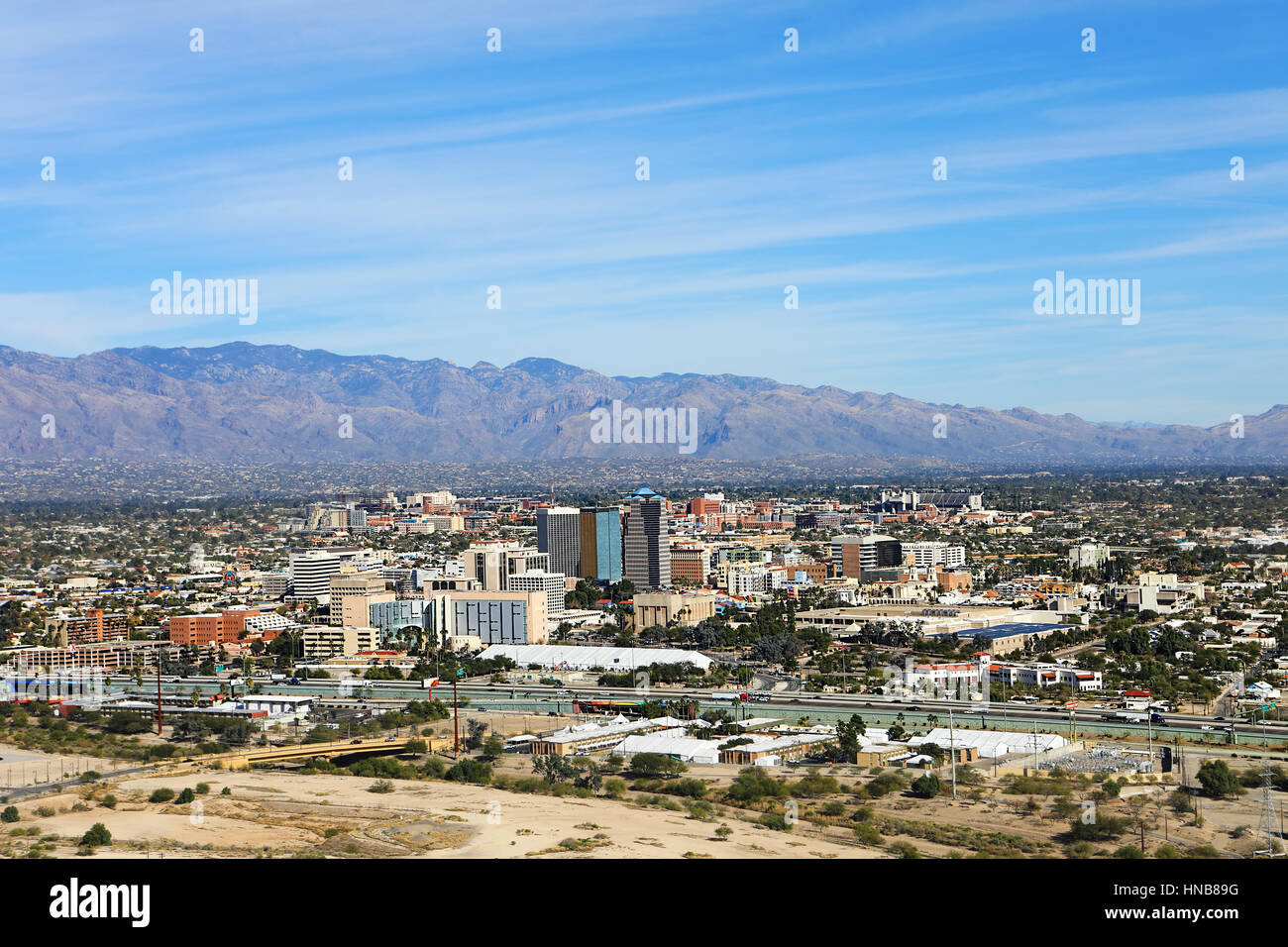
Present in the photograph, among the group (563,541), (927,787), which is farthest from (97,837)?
(563,541)

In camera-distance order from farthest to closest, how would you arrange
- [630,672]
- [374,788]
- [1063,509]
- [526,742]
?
1. [1063,509]
2. [630,672]
3. [526,742]
4. [374,788]

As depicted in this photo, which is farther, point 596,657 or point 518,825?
point 596,657

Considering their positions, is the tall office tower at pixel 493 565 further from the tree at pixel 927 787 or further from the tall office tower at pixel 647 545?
the tree at pixel 927 787

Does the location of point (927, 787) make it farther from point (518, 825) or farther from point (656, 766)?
point (518, 825)
